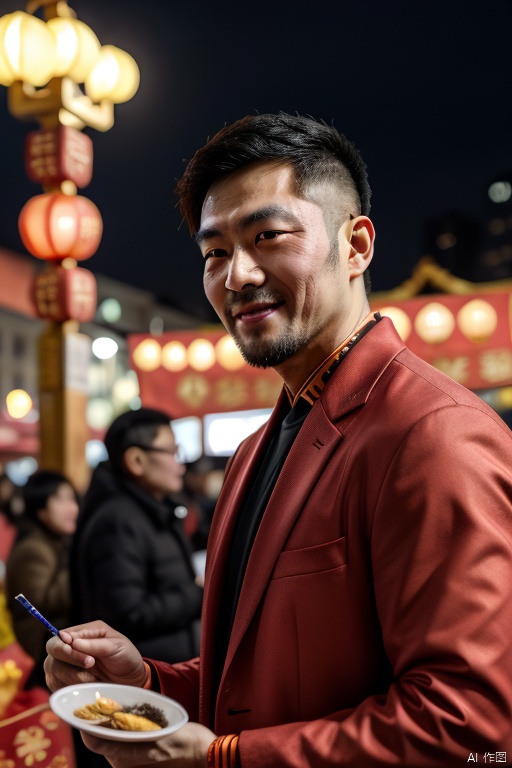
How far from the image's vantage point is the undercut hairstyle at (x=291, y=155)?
1114 millimetres

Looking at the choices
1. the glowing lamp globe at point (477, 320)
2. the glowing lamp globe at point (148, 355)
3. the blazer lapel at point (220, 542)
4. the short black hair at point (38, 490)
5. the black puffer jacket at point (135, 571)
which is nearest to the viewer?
the blazer lapel at point (220, 542)

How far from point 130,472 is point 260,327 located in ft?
3.92

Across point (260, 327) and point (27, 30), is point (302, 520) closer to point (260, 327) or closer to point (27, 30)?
point (260, 327)

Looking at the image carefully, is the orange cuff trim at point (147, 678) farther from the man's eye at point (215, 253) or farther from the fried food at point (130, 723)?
the man's eye at point (215, 253)

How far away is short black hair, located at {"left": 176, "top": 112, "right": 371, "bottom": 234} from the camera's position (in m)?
1.11

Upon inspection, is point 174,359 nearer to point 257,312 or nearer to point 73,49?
point 73,49

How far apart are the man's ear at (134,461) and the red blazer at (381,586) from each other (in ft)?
3.66

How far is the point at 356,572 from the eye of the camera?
95 cm

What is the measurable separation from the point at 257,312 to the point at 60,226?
348cm

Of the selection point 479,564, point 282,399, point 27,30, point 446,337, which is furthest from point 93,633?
point 446,337

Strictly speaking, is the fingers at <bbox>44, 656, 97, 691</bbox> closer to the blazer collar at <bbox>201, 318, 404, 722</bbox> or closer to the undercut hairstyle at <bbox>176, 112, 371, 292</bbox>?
the blazer collar at <bbox>201, 318, 404, 722</bbox>

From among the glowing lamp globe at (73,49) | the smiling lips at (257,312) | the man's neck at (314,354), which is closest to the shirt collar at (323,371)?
the man's neck at (314,354)

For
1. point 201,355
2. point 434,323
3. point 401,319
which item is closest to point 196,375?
point 201,355

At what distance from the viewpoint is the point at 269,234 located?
1085 millimetres
